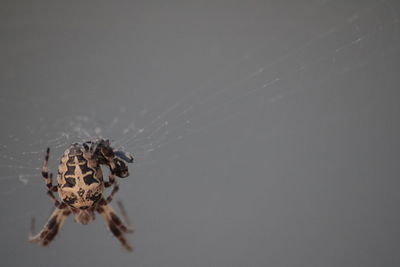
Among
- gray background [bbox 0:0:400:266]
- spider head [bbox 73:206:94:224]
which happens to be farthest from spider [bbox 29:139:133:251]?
gray background [bbox 0:0:400:266]

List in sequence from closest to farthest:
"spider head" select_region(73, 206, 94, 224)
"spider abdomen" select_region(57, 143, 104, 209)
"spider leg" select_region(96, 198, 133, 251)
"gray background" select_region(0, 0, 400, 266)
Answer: "spider abdomen" select_region(57, 143, 104, 209), "spider head" select_region(73, 206, 94, 224), "spider leg" select_region(96, 198, 133, 251), "gray background" select_region(0, 0, 400, 266)

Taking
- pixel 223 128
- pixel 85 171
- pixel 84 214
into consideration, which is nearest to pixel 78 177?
pixel 85 171

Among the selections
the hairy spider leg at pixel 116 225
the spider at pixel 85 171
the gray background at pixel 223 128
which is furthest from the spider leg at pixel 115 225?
the gray background at pixel 223 128

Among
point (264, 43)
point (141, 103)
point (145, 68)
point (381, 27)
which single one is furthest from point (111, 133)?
point (381, 27)

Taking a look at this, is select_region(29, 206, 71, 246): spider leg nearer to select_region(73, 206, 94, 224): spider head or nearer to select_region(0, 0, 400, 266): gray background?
select_region(73, 206, 94, 224): spider head

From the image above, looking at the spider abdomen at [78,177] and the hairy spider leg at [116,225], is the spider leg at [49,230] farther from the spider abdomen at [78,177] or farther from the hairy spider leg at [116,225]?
the spider abdomen at [78,177]

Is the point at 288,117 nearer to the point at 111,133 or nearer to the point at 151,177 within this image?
the point at 151,177

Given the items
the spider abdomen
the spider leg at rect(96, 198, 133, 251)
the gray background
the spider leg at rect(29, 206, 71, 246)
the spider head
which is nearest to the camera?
the spider abdomen

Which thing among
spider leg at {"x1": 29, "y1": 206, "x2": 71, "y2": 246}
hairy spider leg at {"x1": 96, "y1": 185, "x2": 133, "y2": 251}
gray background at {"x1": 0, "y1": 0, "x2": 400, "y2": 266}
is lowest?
hairy spider leg at {"x1": 96, "y1": 185, "x2": 133, "y2": 251}

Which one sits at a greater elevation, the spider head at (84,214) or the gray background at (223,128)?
the gray background at (223,128)

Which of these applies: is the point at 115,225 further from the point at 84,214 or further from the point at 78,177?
the point at 78,177
